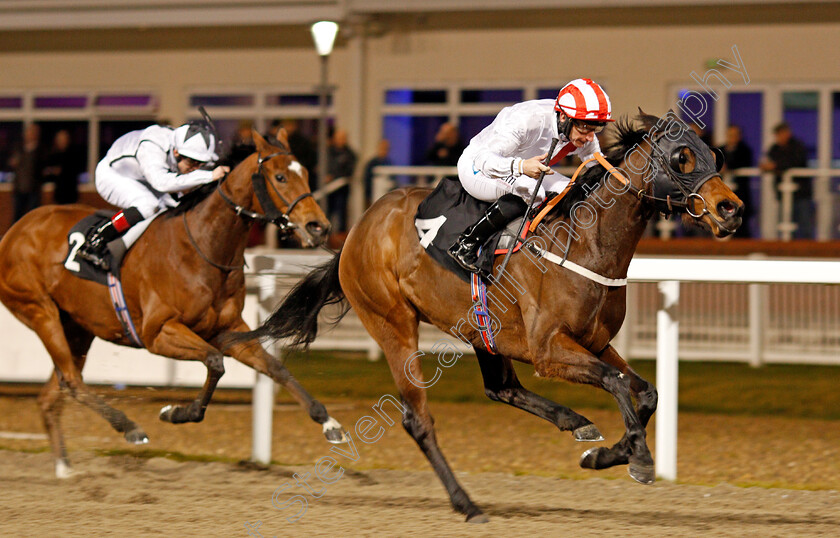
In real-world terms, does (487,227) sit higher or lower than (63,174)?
A: lower

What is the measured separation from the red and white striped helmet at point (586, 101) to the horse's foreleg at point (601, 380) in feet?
2.66

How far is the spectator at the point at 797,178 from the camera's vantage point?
31.0 feet

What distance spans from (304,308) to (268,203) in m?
0.58

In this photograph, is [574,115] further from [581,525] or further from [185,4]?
[185,4]

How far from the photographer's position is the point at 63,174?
35.0ft

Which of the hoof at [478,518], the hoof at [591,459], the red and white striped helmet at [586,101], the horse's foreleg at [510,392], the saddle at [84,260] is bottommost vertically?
the hoof at [478,518]

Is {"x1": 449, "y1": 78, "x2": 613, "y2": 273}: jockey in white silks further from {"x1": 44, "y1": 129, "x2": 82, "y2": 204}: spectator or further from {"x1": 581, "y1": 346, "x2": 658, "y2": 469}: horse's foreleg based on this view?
{"x1": 44, "y1": 129, "x2": 82, "y2": 204}: spectator

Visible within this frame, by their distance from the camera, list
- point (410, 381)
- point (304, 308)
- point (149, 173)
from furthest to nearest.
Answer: point (149, 173), point (304, 308), point (410, 381)

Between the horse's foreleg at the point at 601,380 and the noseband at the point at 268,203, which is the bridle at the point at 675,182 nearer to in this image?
the horse's foreleg at the point at 601,380

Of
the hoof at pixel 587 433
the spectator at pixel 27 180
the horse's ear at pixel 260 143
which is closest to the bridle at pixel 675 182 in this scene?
the hoof at pixel 587 433

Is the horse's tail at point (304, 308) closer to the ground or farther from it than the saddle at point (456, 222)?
closer to the ground

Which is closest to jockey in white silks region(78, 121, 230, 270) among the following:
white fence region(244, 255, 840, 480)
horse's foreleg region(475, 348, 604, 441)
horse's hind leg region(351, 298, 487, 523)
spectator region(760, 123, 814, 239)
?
horse's hind leg region(351, 298, 487, 523)

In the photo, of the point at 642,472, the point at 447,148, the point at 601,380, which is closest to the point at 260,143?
the point at 601,380

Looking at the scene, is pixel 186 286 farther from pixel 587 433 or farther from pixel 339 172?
pixel 339 172
